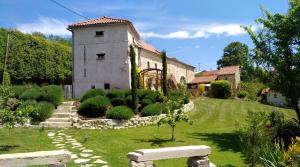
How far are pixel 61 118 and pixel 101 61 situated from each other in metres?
10.7

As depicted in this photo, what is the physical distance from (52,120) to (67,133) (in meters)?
2.82

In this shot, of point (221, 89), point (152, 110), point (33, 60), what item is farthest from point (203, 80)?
point (152, 110)

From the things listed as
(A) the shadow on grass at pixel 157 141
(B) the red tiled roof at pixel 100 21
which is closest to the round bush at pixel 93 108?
(A) the shadow on grass at pixel 157 141

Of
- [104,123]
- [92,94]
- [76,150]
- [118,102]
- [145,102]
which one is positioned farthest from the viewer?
[92,94]

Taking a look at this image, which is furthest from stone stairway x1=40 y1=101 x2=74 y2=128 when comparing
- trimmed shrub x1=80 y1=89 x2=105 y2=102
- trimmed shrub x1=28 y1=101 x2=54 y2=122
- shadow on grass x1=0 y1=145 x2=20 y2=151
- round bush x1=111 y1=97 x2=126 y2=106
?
shadow on grass x1=0 y1=145 x2=20 y2=151

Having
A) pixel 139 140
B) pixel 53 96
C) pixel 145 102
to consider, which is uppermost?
pixel 53 96

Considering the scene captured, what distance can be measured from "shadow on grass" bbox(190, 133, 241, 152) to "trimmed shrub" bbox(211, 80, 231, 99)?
95.0 feet

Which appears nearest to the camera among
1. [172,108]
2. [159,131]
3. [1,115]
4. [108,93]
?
[1,115]

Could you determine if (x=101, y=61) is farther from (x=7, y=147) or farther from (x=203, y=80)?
(x=203, y=80)

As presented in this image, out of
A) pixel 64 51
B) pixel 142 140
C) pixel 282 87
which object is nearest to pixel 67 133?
pixel 142 140

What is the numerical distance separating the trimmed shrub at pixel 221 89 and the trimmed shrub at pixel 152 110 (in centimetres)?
2598

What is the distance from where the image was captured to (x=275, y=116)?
20.7 metres

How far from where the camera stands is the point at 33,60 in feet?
112

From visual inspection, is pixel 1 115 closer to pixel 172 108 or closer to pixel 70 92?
pixel 172 108
